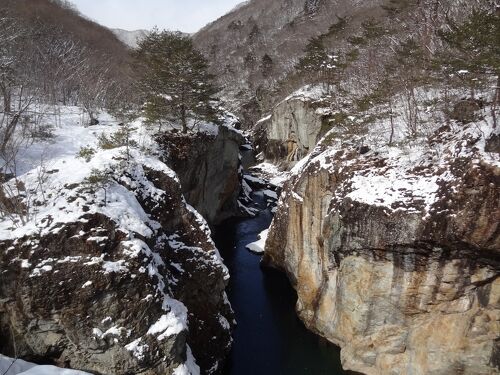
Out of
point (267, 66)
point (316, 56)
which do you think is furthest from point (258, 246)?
point (267, 66)

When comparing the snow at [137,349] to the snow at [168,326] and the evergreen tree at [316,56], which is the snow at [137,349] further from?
the evergreen tree at [316,56]

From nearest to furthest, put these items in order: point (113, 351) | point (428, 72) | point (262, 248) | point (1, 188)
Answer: point (113, 351) < point (1, 188) < point (428, 72) < point (262, 248)

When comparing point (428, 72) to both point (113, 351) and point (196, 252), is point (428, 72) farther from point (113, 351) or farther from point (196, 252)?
point (113, 351)

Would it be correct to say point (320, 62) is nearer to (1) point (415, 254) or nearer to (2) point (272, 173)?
(2) point (272, 173)

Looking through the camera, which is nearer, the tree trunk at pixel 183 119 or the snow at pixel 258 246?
the tree trunk at pixel 183 119

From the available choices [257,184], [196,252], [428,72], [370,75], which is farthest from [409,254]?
[257,184]

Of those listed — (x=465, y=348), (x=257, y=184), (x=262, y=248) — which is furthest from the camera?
(x=257, y=184)

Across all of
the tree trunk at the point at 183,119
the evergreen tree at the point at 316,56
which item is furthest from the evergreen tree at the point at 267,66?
the tree trunk at the point at 183,119
